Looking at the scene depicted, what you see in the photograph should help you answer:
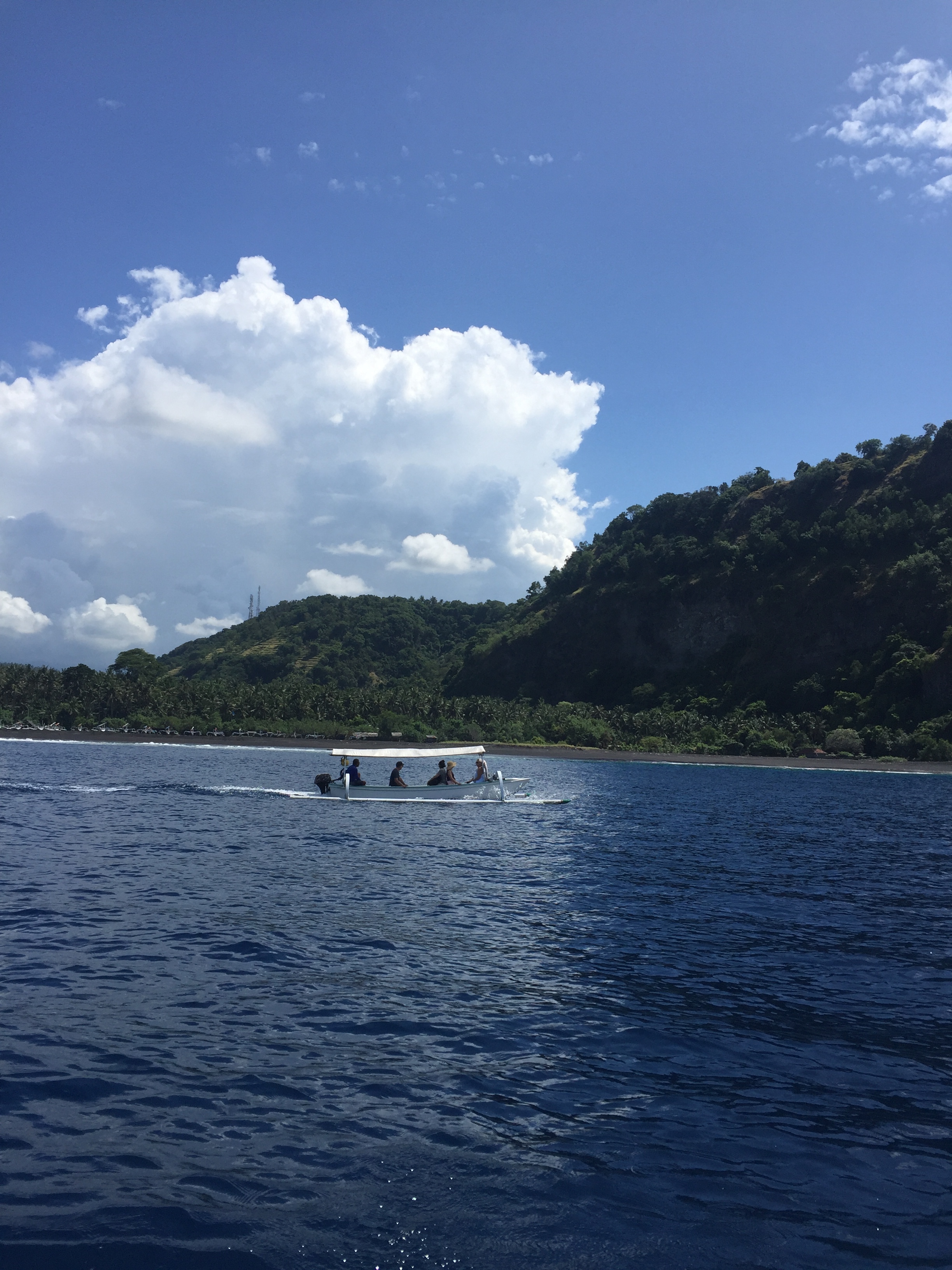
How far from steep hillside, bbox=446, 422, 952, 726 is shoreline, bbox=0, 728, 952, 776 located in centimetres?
1821

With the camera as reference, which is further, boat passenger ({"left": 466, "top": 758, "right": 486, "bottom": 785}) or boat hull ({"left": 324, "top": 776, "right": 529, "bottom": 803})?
boat passenger ({"left": 466, "top": 758, "right": 486, "bottom": 785})

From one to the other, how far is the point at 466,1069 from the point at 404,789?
33759mm

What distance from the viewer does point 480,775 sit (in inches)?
1845

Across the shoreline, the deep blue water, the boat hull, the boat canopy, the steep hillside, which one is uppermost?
the steep hillside

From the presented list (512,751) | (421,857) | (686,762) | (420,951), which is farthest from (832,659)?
(420,951)

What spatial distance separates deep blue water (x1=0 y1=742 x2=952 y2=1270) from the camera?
7402mm

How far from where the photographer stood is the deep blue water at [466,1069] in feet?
24.3

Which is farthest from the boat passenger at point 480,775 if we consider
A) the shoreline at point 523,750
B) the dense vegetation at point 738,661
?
the dense vegetation at point 738,661

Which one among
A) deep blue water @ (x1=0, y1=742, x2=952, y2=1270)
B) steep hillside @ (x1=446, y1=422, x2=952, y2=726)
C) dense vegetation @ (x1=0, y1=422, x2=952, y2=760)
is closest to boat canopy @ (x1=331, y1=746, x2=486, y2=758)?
deep blue water @ (x1=0, y1=742, x2=952, y2=1270)

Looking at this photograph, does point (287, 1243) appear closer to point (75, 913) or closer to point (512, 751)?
point (75, 913)

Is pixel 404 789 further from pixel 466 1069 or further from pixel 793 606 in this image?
pixel 793 606

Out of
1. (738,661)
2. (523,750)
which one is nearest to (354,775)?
(523,750)

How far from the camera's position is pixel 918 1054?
11.6 metres

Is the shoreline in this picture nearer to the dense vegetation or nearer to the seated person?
the dense vegetation
